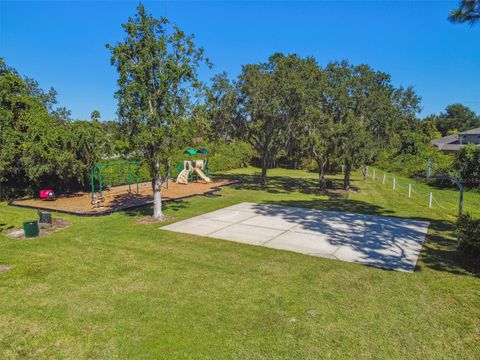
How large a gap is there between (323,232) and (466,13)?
22.9 ft

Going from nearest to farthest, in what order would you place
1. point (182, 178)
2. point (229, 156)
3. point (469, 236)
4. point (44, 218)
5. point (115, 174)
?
1. point (469, 236)
2. point (44, 218)
3. point (115, 174)
4. point (182, 178)
5. point (229, 156)

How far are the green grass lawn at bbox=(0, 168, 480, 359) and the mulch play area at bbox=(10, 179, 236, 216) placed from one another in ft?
13.7

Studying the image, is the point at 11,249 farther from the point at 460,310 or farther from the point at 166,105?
Answer: the point at 460,310

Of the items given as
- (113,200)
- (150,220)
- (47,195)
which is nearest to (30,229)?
(150,220)

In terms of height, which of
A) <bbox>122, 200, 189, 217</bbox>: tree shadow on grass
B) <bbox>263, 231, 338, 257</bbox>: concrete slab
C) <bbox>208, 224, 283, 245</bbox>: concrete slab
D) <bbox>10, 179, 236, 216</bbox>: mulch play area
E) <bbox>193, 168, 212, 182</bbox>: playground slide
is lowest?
Answer: <bbox>263, 231, 338, 257</bbox>: concrete slab

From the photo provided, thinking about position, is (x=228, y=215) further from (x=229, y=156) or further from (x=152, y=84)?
(x=229, y=156)

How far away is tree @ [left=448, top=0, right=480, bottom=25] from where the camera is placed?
6.59 metres

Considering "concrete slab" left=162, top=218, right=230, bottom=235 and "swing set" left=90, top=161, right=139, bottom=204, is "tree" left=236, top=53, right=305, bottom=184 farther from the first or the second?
"concrete slab" left=162, top=218, right=230, bottom=235

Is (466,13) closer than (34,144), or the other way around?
(466,13)

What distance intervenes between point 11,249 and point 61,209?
16.3 ft

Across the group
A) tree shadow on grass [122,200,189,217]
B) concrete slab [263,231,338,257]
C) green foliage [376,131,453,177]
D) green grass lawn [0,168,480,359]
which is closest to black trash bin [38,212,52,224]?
green grass lawn [0,168,480,359]

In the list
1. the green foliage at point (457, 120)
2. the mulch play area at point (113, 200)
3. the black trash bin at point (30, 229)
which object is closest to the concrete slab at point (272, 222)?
the mulch play area at point (113, 200)

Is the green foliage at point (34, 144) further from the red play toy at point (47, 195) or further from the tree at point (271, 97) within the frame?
the tree at point (271, 97)

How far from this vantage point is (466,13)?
667 centimetres
